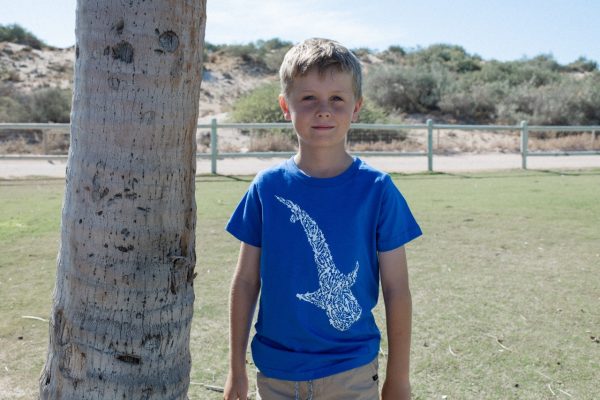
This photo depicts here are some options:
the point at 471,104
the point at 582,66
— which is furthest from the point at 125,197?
the point at 582,66

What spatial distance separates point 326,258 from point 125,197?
0.64 m

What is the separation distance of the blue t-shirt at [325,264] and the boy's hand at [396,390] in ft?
0.33

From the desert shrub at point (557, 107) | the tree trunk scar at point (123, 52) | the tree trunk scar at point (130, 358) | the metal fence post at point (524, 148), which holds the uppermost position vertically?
the desert shrub at point (557, 107)

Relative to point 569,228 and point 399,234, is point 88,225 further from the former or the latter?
point 569,228

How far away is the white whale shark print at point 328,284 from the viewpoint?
2.10m

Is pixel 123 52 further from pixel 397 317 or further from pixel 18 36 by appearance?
pixel 18 36

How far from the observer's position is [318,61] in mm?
2148

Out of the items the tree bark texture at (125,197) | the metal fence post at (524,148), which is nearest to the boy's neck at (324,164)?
the tree bark texture at (125,197)

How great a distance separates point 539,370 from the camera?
379 cm

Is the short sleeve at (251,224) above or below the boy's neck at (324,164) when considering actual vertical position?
below

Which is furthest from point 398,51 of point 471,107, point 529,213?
point 529,213

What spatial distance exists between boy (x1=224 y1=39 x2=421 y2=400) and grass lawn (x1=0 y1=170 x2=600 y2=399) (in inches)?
56.8

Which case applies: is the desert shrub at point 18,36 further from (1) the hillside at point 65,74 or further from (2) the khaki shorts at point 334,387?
(2) the khaki shorts at point 334,387

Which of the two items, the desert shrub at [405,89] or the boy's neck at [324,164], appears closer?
the boy's neck at [324,164]
